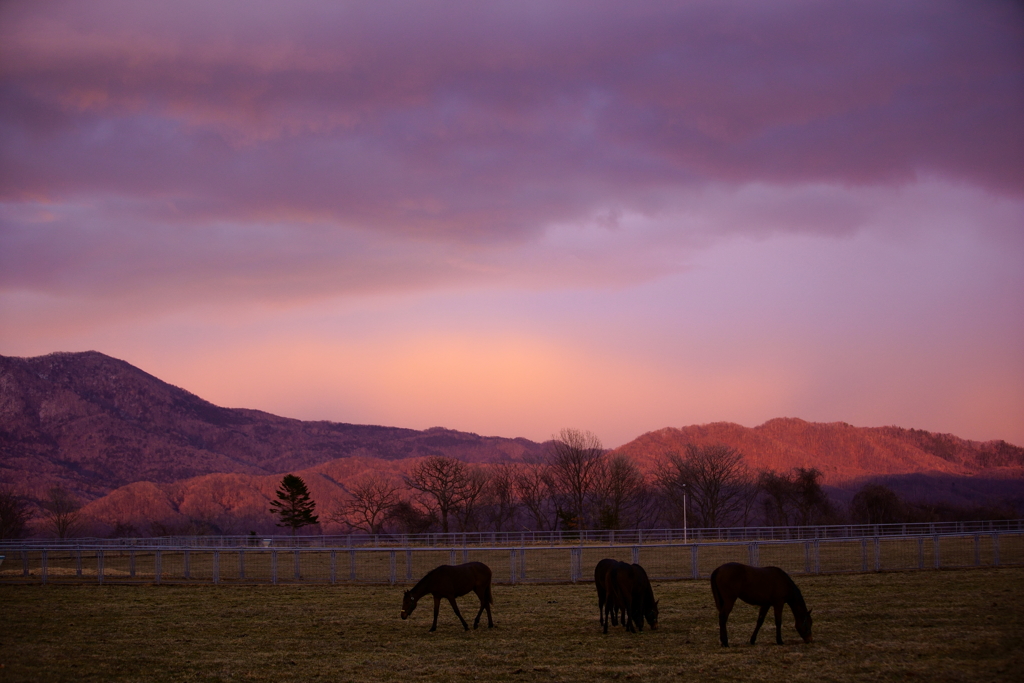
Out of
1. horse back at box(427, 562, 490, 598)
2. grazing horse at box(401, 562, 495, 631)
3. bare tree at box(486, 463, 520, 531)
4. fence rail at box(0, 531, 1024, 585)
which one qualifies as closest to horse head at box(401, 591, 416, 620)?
grazing horse at box(401, 562, 495, 631)

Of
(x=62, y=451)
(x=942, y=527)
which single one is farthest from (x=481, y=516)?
(x=62, y=451)

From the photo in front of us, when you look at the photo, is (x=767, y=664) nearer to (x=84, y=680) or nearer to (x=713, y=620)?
(x=713, y=620)

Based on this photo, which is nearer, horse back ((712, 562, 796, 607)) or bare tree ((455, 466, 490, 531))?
horse back ((712, 562, 796, 607))

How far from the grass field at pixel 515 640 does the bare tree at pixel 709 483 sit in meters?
72.4

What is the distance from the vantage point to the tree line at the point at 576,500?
8956 centimetres

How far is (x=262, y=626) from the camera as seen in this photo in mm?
18125

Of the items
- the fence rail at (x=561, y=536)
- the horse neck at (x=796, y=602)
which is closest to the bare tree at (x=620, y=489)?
the fence rail at (x=561, y=536)

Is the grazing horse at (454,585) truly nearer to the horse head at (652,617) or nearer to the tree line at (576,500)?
the horse head at (652,617)

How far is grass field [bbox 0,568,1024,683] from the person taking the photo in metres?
12.5

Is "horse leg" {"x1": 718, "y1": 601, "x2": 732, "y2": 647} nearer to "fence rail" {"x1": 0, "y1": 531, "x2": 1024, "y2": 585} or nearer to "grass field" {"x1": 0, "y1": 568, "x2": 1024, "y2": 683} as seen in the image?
"grass field" {"x1": 0, "y1": 568, "x2": 1024, "y2": 683}

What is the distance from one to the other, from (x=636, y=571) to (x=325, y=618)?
8.09 m

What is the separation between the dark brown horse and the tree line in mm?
65419

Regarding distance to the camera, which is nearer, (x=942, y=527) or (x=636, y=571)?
(x=636, y=571)

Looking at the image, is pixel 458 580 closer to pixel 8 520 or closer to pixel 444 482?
pixel 444 482
